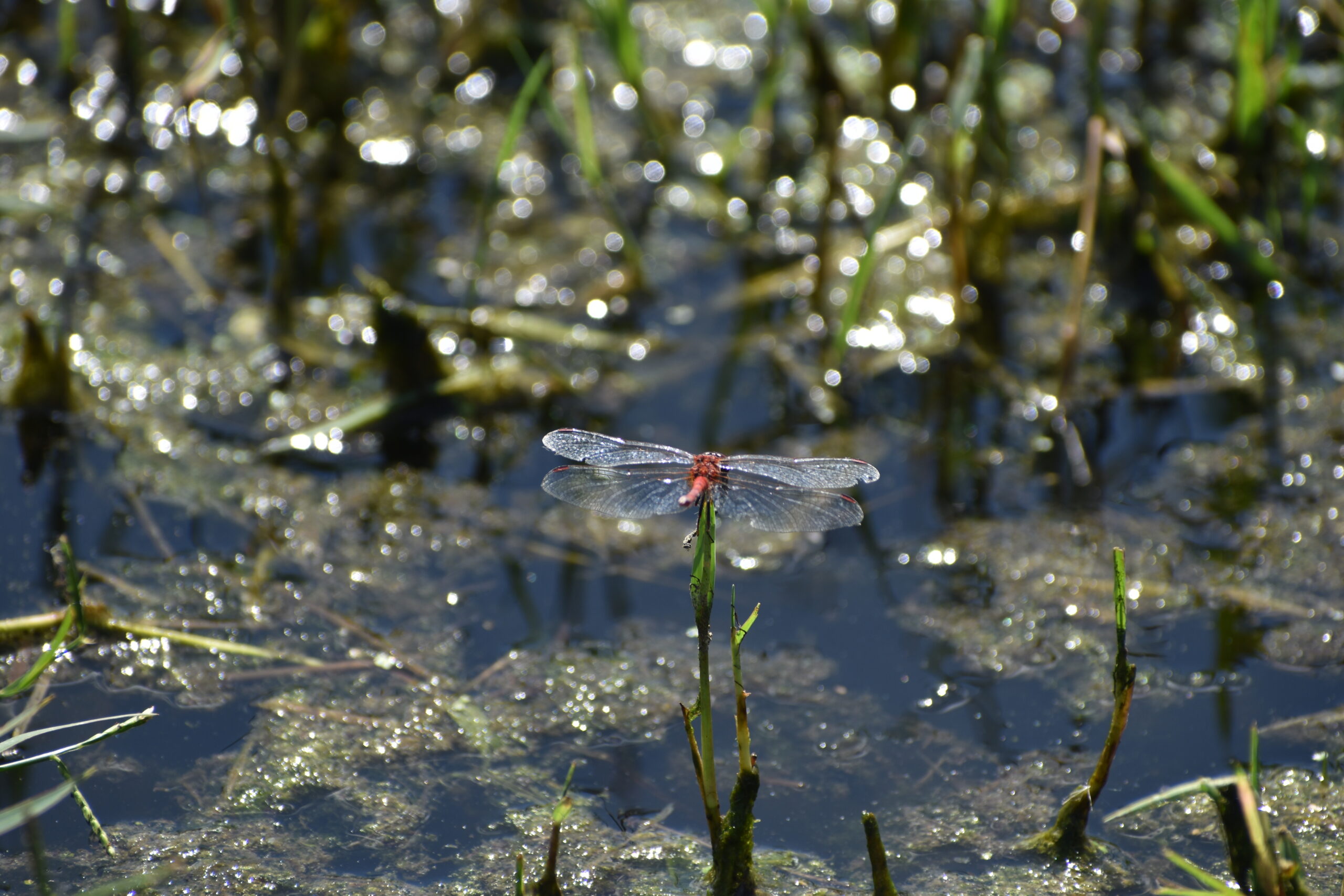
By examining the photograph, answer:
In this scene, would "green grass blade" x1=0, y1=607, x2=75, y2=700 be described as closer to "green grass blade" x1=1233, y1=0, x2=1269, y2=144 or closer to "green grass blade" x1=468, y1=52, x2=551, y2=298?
"green grass blade" x1=468, y1=52, x2=551, y2=298

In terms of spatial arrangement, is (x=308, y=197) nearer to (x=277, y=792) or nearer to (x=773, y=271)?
(x=773, y=271)

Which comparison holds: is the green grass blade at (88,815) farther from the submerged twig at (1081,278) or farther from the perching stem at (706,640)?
the submerged twig at (1081,278)

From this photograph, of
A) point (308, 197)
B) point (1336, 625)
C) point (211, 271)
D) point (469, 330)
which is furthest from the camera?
point (308, 197)

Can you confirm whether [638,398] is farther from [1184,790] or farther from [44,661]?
[1184,790]

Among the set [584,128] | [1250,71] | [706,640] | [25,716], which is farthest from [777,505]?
[1250,71]

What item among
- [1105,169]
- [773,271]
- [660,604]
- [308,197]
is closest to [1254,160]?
Result: [1105,169]

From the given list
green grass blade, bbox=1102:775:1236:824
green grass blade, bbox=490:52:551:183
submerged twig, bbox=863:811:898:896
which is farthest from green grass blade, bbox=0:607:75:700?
green grass blade, bbox=1102:775:1236:824
